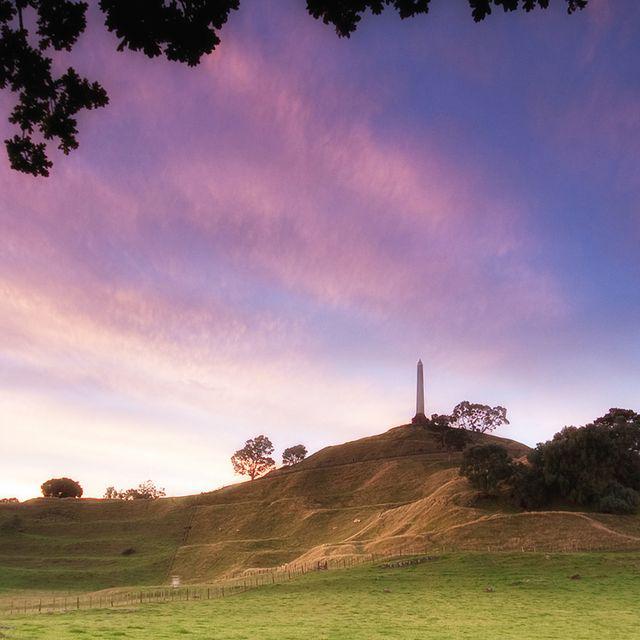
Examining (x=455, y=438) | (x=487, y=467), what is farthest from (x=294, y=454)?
(x=487, y=467)

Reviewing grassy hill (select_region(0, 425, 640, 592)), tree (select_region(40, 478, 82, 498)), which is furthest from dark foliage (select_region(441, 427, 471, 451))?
tree (select_region(40, 478, 82, 498))

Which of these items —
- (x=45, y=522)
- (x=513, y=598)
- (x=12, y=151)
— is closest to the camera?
(x=12, y=151)

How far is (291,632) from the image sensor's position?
33.1 metres

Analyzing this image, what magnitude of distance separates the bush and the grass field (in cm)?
2160

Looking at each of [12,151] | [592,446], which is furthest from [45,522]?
[12,151]

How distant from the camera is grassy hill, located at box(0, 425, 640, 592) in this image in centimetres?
7975

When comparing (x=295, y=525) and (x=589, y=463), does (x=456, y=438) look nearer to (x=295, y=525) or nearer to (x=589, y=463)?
(x=295, y=525)

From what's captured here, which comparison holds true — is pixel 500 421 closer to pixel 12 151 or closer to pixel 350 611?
pixel 350 611

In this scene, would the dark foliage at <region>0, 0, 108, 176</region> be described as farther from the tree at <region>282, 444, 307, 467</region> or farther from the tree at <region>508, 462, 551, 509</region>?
the tree at <region>282, 444, 307, 467</region>

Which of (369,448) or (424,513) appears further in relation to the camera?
(369,448)

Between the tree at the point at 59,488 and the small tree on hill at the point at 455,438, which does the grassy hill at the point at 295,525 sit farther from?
the tree at the point at 59,488

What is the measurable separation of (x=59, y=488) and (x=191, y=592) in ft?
473

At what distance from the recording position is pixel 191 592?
205ft

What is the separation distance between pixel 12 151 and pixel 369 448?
584ft
